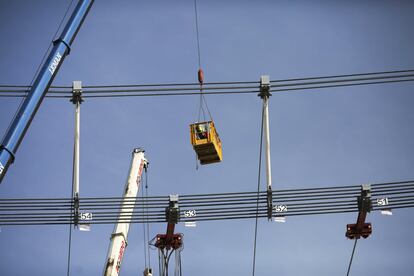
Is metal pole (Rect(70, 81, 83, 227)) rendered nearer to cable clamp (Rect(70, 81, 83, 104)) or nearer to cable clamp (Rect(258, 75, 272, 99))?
cable clamp (Rect(70, 81, 83, 104))

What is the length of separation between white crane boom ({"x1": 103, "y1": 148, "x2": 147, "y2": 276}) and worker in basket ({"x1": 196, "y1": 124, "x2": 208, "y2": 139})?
4.67 metres

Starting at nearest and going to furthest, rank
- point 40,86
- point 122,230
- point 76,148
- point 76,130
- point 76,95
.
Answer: point 40,86 < point 76,148 < point 76,130 < point 76,95 < point 122,230

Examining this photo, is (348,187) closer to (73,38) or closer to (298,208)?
(298,208)

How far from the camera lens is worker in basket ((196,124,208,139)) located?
5453cm

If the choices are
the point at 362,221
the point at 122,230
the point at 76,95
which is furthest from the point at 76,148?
the point at 362,221

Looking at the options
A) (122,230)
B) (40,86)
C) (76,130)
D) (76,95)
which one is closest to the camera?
(40,86)

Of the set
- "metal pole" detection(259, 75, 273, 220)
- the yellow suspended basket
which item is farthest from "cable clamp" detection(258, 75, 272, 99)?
the yellow suspended basket

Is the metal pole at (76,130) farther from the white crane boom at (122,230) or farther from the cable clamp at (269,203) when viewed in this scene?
the cable clamp at (269,203)

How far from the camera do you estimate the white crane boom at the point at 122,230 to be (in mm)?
56678

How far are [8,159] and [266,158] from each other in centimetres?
1284

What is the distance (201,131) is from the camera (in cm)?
5456

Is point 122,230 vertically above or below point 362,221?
above

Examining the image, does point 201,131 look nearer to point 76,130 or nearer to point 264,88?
point 264,88

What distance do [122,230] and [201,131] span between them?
7545mm
